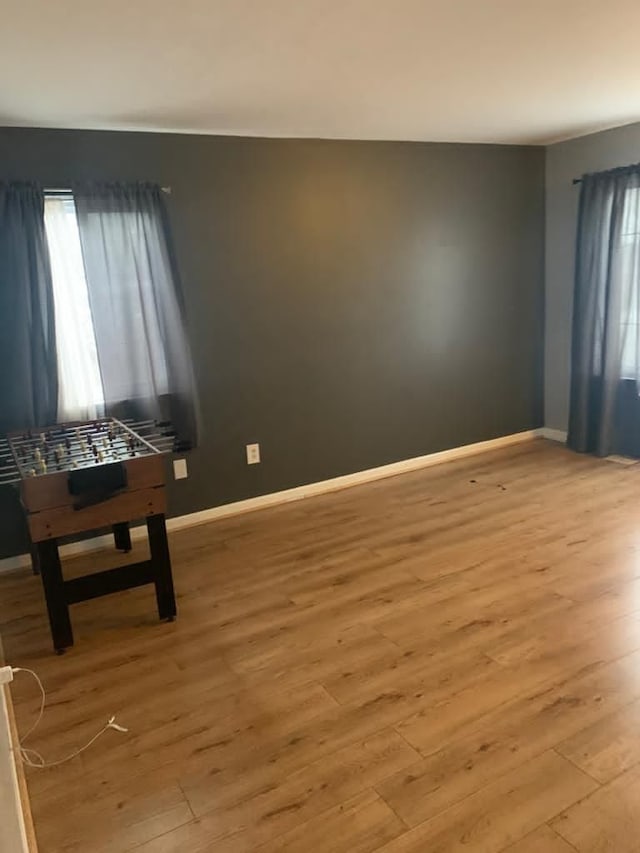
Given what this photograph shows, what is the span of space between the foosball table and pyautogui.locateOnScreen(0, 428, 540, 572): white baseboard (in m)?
0.73

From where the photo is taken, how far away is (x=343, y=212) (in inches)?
165

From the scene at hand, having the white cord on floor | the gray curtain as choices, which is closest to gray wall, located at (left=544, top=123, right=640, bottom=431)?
the gray curtain

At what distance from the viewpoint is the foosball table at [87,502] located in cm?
248

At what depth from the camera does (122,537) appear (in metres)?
3.54

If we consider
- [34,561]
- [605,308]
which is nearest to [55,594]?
[34,561]

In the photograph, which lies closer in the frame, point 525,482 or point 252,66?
point 252,66

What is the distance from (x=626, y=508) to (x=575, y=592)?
1.17m

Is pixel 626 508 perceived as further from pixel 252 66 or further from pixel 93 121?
pixel 93 121

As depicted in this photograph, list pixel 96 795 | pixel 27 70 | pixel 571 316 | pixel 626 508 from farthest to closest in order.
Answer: pixel 571 316 < pixel 626 508 < pixel 27 70 < pixel 96 795

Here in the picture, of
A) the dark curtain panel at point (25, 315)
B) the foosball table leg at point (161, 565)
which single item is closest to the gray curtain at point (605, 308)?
the foosball table leg at point (161, 565)

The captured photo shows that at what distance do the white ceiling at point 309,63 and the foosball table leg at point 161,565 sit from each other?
1818 mm

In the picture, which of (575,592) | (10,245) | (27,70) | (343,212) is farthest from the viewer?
(343,212)

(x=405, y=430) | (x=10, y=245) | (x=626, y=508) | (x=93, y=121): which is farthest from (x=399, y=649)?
(x=93, y=121)

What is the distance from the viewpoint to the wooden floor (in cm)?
175
